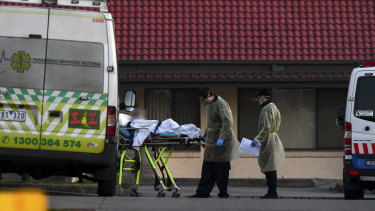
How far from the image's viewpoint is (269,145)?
14.7 metres

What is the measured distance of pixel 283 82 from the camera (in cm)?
2164

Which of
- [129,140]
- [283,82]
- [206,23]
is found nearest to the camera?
[129,140]

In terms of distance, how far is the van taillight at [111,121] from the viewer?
38.3ft

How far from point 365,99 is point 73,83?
180 inches

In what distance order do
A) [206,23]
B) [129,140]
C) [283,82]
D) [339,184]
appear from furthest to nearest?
1. [206,23]
2. [283,82]
3. [339,184]
4. [129,140]

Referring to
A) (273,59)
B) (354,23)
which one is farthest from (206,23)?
(354,23)

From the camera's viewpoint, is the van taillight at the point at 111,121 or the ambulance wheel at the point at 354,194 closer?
the van taillight at the point at 111,121

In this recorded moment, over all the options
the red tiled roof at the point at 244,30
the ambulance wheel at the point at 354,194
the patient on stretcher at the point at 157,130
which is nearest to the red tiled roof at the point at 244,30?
the red tiled roof at the point at 244,30

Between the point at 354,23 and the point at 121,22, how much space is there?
546 cm

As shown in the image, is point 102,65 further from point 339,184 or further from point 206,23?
point 206,23

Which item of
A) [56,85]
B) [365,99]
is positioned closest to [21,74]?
[56,85]

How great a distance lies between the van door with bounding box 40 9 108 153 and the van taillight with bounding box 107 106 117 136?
0.19ft

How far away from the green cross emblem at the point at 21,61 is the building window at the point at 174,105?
35.6 feet

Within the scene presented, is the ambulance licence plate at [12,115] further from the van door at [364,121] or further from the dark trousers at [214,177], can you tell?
the van door at [364,121]
